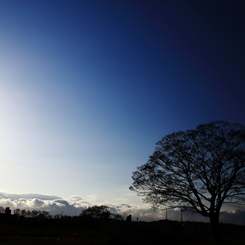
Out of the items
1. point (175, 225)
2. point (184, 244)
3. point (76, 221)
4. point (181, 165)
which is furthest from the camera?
point (76, 221)

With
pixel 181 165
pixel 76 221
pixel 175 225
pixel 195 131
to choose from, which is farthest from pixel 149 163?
pixel 76 221

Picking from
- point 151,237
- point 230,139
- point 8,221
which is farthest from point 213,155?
point 8,221

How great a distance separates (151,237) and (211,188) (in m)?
7.36

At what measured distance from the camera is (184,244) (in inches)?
710

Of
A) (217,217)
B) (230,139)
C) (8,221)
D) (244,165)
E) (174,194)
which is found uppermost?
(230,139)

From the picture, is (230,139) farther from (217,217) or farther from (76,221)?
(76,221)

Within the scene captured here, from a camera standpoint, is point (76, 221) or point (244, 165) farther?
point (76, 221)

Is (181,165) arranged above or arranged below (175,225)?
above

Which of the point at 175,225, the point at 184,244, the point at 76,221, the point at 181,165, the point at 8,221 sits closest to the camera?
the point at 184,244

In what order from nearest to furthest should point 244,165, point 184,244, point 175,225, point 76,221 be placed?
1. point 184,244
2. point 244,165
3. point 175,225
4. point 76,221

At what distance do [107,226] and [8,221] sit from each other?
1099 inches

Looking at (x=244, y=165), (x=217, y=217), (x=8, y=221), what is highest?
(x=244, y=165)

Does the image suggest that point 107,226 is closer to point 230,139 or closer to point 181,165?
point 181,165

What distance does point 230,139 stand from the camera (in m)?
19.8
